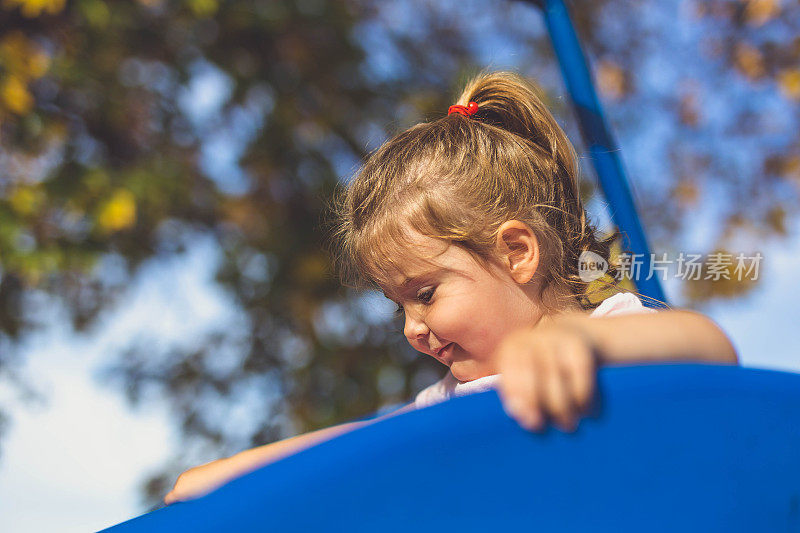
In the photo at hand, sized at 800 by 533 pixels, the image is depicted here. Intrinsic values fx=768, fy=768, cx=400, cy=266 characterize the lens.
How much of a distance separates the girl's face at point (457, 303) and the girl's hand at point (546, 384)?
43cm

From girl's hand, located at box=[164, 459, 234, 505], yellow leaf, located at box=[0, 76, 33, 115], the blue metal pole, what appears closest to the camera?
girl's hand, located at box=[164, 459, 234, 505]

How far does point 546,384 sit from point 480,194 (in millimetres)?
545

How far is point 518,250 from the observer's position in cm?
91

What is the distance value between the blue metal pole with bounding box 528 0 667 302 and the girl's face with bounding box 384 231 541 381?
231 millimetres

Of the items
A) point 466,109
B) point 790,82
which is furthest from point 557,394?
point 790,82

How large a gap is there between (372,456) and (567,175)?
0.68 metres

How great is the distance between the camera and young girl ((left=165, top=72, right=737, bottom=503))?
871mm

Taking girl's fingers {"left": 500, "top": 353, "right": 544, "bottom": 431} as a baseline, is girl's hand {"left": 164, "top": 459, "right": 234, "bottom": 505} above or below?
above

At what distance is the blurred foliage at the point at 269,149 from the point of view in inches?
73.9

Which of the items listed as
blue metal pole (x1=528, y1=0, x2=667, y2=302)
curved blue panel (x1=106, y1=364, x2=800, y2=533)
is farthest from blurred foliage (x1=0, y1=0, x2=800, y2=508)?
curved blue panel (x1=106, y1=364, x2=800, y2=533)

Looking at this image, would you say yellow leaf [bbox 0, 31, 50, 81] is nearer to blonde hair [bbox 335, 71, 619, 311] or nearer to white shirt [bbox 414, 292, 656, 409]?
blonde hair [bbox 335, 71, 619, 311]

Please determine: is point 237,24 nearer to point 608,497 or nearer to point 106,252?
point 106,252

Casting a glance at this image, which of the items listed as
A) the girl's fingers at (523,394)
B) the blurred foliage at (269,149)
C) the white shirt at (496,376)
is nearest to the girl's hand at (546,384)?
the girl's fingers at (523,394)

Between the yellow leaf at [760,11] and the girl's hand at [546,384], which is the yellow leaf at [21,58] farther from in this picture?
the yellow leaf at [760,11]
